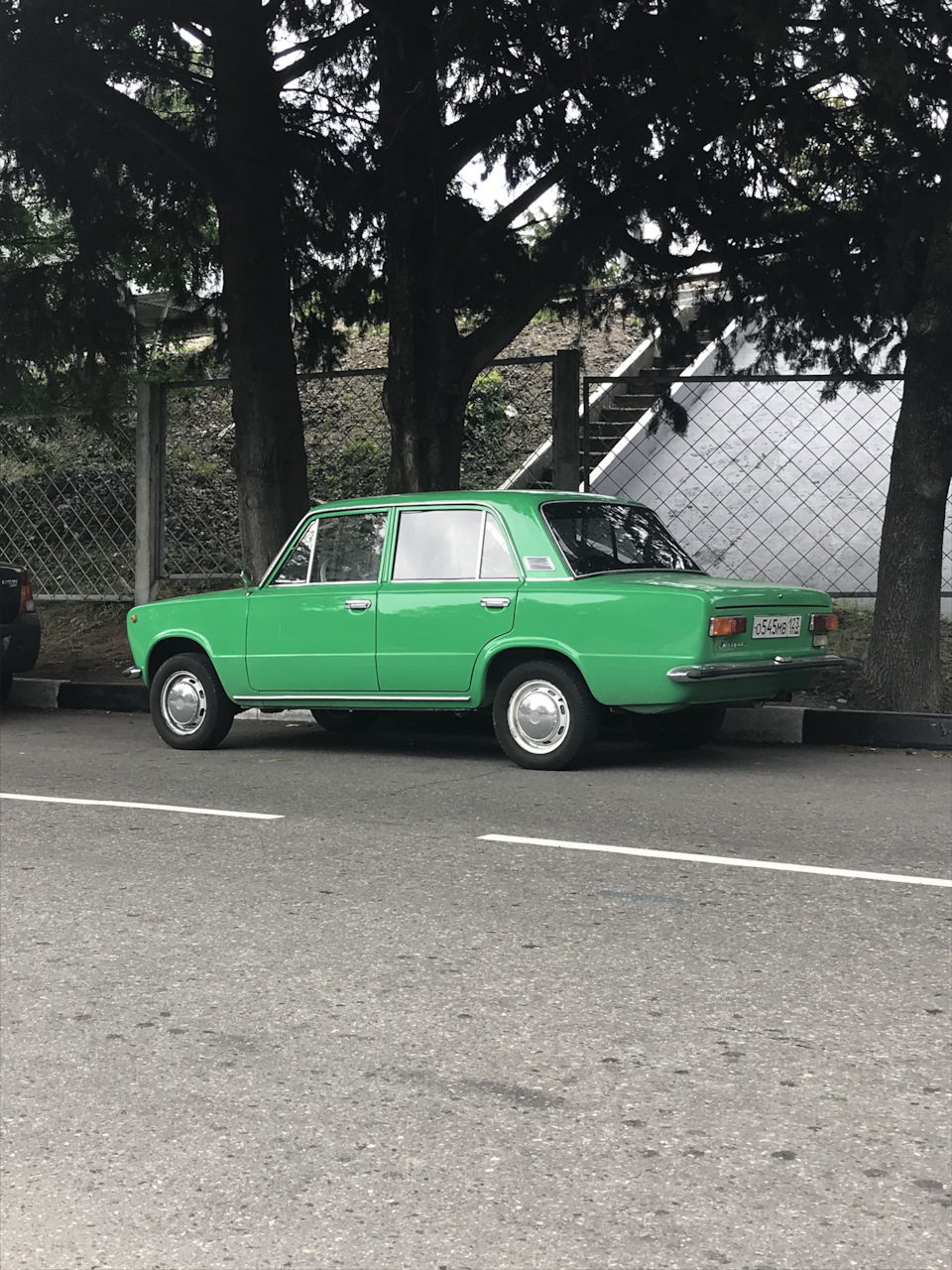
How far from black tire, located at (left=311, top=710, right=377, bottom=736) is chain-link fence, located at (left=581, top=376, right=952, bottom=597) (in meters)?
4.30

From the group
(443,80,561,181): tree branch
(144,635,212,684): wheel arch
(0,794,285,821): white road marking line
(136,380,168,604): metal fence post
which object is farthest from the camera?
(136,380,168,604): metal fence post

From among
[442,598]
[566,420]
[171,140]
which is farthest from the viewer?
[566,420]

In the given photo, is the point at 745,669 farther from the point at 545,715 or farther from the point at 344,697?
the point at 344,697

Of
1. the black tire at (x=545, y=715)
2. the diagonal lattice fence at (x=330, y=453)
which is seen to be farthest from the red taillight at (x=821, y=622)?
the diagonal lattice fence at (x=330, y=453)

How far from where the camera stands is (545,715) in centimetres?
888

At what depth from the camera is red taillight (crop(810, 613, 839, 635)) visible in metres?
9.21

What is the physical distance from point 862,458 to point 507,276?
22.7 feet

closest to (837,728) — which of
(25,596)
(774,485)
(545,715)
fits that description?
(545,715)

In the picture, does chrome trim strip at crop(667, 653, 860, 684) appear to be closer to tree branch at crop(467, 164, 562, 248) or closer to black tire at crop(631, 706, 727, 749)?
black tire at crop(631, 706, 727, 749)

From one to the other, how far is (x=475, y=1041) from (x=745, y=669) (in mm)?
4832

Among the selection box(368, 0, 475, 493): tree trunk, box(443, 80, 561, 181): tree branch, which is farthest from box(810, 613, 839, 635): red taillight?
box(443, 80, 561, 181): tree branch

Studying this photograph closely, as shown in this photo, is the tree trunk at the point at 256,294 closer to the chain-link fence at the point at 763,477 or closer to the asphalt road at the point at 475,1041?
the chain-link fence at the point at 763,477

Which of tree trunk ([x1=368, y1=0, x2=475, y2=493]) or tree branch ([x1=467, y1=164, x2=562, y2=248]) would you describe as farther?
tree branch ([x1=467, y1=164, x2=562, y2=248])

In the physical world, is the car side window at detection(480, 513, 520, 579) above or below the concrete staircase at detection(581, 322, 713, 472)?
below
